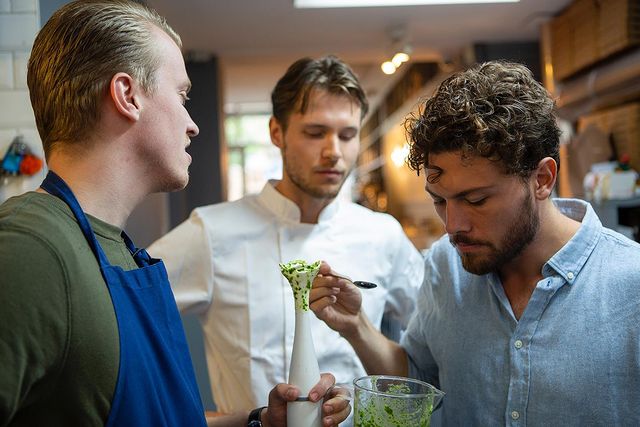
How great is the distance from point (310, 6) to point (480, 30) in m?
1.66

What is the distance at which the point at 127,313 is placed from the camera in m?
0.93

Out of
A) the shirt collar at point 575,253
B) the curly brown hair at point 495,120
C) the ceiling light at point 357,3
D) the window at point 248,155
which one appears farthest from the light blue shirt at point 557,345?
the window at point 248,155

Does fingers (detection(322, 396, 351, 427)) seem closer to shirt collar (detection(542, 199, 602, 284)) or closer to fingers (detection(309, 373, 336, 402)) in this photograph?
fingers (detection(309, 373, 336, 402))

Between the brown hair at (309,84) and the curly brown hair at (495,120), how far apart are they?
2.07 feet

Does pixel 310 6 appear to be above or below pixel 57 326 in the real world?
above

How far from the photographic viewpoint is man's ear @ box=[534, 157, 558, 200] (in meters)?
1.30

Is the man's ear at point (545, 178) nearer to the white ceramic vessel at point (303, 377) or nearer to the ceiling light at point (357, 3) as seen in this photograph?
the white ceramic vessel at point (303, 377)

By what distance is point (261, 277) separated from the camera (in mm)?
1892

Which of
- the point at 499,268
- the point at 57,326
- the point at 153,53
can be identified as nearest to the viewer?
the point at 57,326

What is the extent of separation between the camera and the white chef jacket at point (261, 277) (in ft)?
6.01

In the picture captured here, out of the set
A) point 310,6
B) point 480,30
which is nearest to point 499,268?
point 310,6

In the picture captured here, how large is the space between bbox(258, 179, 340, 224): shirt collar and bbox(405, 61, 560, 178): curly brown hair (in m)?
0.69

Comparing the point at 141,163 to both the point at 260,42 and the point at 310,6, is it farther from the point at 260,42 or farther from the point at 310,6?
the point at 260,42

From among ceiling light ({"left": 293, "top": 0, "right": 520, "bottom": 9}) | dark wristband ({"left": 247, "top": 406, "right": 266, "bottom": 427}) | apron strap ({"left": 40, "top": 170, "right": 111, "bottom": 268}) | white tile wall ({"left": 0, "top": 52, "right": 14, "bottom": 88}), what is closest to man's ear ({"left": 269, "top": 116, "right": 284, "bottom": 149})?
white tile wall ({"left": 0, "top": 52, "right": 14, "bottom": 88})
